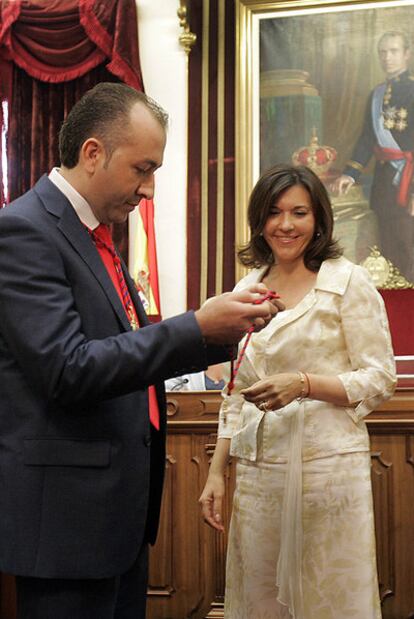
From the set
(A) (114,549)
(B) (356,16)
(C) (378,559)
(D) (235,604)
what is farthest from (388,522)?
(B) (356,16)

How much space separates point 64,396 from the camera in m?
1.65

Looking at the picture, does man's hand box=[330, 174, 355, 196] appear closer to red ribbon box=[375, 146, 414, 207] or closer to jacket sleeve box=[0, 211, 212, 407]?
red ribbon box=[375, 146, 414, 207]

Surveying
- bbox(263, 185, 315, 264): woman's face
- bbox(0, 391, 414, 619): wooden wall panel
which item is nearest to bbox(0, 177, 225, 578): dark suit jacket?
bbox(263, 185, 315, 264): woman's face

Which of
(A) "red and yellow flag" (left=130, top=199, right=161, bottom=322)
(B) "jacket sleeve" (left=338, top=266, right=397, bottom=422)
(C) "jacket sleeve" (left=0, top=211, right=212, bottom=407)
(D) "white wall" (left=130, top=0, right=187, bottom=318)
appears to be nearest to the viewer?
(C) "jacket sleeve" (left=0, top=211, right=212, bottom=407)

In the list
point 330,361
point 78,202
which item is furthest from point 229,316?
point 330,361

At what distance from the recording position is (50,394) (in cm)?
165

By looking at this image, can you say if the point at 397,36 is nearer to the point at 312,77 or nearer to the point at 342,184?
the point at 312,77

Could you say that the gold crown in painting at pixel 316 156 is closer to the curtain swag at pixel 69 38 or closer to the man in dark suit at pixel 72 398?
the curtain swag at pixel 69 38

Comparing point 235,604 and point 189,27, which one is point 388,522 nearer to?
point 235,604

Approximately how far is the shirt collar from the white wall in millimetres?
3207

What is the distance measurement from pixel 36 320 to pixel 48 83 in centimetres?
396

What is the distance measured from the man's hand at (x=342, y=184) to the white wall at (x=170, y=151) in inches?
37.0

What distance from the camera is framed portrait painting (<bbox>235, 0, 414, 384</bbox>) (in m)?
4.80

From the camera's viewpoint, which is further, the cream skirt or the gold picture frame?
the gold picture frame
